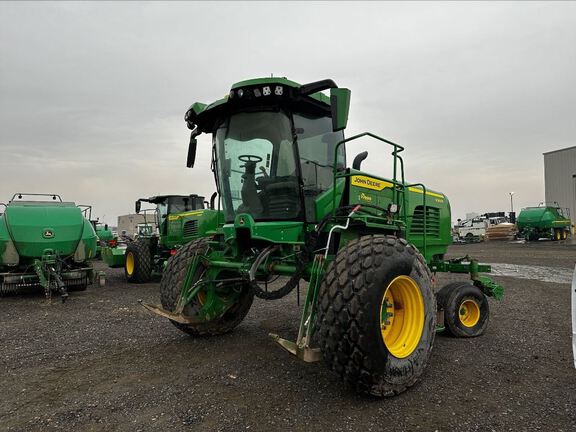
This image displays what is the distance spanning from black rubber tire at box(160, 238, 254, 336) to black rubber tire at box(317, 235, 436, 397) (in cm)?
210

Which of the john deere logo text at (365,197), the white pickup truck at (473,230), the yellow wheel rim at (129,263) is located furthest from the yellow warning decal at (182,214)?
the white pickup truck at (473,230)

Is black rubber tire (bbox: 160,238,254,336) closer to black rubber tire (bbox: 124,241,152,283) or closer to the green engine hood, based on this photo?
the green engine hood

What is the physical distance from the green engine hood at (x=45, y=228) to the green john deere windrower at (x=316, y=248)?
6246 millimetres

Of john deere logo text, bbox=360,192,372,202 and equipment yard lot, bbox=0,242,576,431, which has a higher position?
john deere logo text, bbox=360,192,372,202

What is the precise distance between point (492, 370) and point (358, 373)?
1.88 m

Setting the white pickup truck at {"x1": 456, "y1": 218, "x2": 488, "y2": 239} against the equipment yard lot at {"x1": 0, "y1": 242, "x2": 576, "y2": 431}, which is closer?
the equipment yard lot at {"x1": 0, "y1": 242, "x2": 576, "y2": 431}

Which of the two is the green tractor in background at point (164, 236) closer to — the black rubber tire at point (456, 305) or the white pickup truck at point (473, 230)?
the black rubber tire at point (456, 305)

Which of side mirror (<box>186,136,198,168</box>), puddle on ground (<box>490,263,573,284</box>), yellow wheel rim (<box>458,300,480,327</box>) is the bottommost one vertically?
puddle on ground (<box>490,263,573,284</box>)

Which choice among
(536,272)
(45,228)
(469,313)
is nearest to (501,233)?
(536,272)

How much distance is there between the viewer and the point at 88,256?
425 inches

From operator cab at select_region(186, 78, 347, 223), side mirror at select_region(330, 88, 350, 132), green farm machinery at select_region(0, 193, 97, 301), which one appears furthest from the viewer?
green farm machinery at select_region(0, 193, 97, 301)

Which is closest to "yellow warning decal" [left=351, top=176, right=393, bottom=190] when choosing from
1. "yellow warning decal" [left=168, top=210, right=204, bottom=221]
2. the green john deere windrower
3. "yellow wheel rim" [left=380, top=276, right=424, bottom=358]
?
the green john deere windrower

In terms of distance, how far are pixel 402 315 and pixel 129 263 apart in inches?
437

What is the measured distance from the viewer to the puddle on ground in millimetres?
11914
